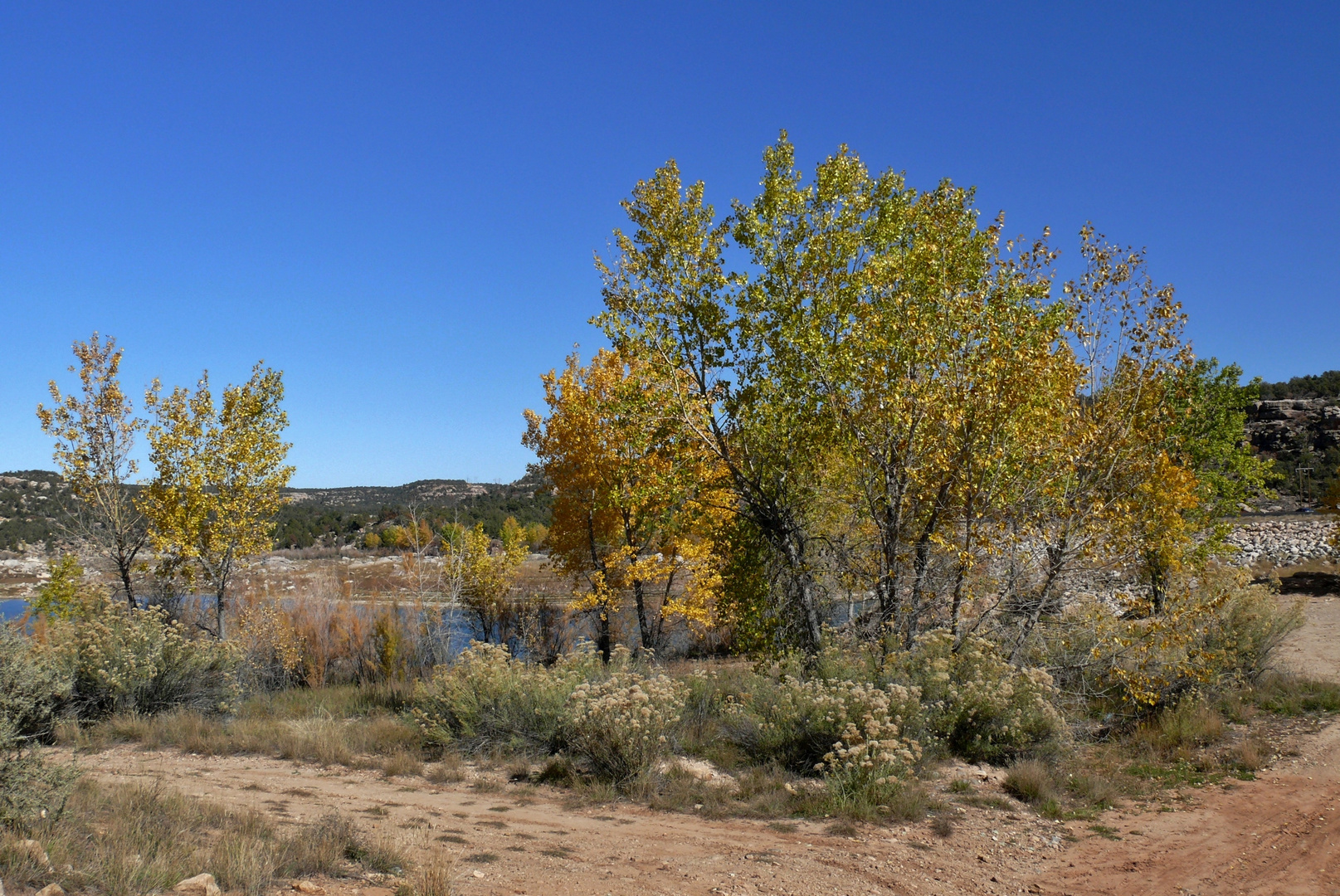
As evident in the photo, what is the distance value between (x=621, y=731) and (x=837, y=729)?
239 cm

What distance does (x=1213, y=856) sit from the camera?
22.4 feet

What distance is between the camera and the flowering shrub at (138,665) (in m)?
11.5

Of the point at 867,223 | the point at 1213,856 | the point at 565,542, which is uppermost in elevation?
the point at 867,223

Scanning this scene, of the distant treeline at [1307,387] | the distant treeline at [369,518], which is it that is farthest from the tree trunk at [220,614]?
the distant treeline at [1307,387]

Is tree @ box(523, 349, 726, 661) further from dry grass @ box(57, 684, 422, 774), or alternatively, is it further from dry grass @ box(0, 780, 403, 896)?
dry grass @ box(0, 780, 403, 896)

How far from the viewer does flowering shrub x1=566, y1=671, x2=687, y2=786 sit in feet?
27.5

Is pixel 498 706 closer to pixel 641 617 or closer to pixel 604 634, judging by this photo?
pixel 641 617

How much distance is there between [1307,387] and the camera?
86.4 metres

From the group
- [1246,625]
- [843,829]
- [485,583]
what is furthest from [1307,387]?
[843,829]

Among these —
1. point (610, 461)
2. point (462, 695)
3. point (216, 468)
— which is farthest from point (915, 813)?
point (216, 468)

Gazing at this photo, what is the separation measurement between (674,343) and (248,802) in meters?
7.45

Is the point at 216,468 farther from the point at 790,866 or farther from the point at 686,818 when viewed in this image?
the point at 790,866

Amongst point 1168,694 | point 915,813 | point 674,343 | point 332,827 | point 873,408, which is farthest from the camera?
point 1168,694

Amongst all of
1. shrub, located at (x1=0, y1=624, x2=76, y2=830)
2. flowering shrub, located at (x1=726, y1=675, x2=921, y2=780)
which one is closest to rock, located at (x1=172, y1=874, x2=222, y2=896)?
shrub, located at (x1=0, y1=624, x2=76, y2=830)
